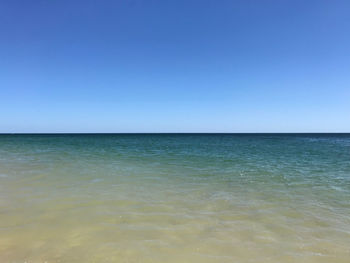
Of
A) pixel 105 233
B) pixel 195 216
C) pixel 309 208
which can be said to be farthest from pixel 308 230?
pixel 105 233

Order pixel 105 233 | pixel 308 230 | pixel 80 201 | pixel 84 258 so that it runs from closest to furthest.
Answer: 1. pixel 84 258
2. pixel 105 233
3. pixel 308 230
4. pixel 80 201

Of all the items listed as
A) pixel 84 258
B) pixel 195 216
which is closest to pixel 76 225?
pixel 84 258

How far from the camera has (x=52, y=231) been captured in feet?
13.5

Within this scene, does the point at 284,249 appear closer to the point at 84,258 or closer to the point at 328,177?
the point at 84,258

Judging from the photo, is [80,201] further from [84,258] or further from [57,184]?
[84,258]

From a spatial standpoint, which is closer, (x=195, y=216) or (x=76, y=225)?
(x=76, y=225)

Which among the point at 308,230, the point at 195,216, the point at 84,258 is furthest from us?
the point at 195,216

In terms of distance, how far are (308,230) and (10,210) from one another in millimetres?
6961

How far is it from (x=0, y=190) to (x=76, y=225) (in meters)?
4.55

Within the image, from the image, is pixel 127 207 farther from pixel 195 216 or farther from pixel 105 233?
pixel 195 216

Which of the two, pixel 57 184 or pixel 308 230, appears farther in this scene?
pixel 57 184

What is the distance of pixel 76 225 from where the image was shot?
445 centimetres

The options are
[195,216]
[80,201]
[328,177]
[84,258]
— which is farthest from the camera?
[328,177]

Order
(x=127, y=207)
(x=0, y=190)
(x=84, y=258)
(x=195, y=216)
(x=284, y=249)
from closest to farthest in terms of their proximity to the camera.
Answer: (x=84, y=258), (x=284, y=249), (x=195, y=216), (x=127, y=207), (x=0, y=190)
